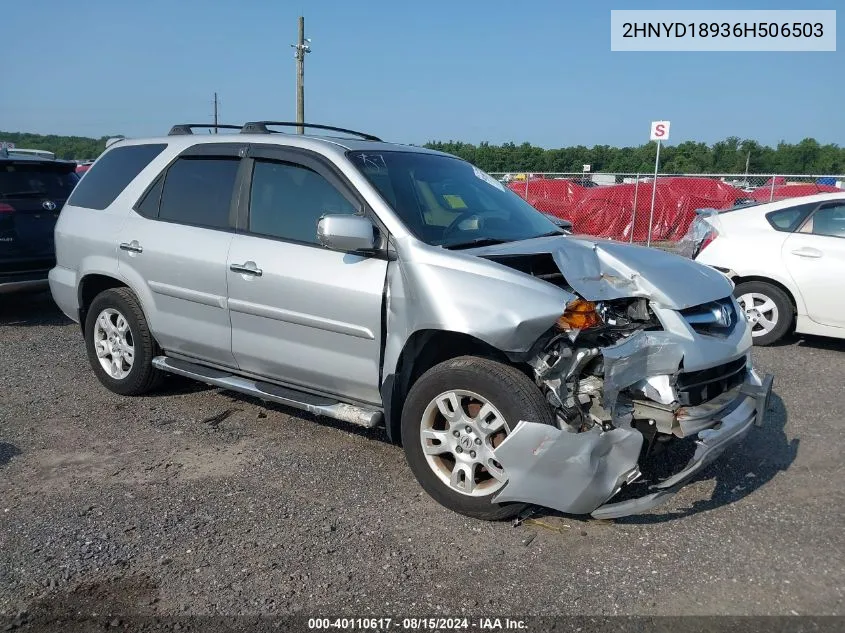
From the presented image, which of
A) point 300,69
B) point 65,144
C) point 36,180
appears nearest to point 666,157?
point 300,69

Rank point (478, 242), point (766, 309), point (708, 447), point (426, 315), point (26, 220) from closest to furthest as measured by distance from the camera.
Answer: point (708, 447), point (426, 315), point (478, 242), point (766, 309), point (26, 220)

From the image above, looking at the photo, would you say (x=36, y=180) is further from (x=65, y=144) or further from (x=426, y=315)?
(x=65, y=144)

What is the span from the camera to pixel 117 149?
561 cm

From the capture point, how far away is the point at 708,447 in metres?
3.32

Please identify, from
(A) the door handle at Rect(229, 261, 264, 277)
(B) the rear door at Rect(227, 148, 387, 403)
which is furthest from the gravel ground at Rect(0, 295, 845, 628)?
(A) the door handle at Rect(229, 261, 264, 277)

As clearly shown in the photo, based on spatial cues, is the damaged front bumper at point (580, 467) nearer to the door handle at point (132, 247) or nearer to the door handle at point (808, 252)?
the door handle at point (132, 247)

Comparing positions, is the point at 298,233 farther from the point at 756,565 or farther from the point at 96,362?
the point at 756,565

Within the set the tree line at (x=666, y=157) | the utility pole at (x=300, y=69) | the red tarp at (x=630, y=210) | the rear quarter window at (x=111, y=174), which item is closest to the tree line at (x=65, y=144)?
the tree line at (x=666, y=157)

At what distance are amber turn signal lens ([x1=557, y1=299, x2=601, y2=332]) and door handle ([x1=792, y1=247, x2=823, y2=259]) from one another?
15.4 ft

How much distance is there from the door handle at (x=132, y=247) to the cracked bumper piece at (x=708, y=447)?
11.5ft

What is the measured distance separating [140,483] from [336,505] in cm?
115

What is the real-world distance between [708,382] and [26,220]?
7.11 meters

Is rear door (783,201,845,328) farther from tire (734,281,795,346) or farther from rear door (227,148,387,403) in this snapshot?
rear door (227,148,387,403)

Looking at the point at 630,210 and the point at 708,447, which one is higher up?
the point at 630,210
